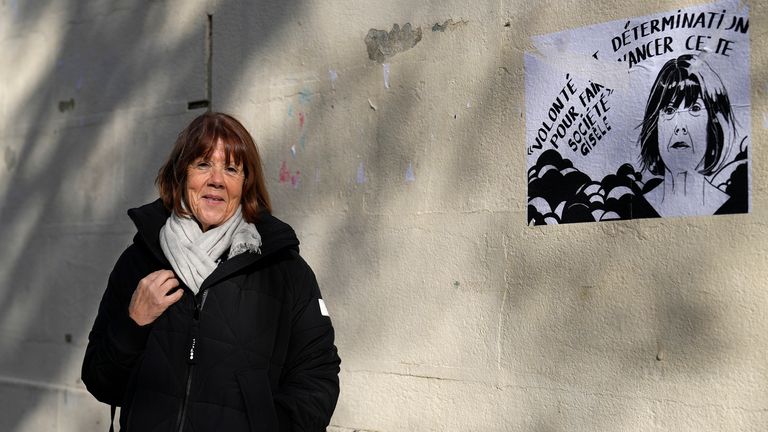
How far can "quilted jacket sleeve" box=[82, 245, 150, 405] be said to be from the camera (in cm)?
289

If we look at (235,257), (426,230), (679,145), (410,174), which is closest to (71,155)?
(410,174)

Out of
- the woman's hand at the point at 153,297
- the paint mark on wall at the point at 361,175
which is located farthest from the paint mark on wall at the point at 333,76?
the woman's hand at the point at 153,297

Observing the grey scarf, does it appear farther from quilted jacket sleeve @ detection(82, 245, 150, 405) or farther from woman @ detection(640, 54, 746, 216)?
woman @ detection(640, 54, 746, 216)

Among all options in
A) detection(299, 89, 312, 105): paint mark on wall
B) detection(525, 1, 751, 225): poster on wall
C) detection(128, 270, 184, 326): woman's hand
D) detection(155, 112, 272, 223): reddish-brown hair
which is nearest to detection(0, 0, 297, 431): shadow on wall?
detection(299, 89, 312, 105): paint mark on wall

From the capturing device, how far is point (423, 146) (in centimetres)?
440

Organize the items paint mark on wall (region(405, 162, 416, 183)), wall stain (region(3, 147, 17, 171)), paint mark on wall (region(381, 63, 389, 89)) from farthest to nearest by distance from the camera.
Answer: wall stain (region(3, 147, 17, 171)), paint mark on wall (region(381, 63, 389, 89)), paint mark on wall (region(405, 162, 416, 183))

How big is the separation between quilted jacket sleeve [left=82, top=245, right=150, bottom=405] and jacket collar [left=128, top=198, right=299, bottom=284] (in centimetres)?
10

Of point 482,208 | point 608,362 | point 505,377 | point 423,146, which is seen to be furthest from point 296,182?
point 608,362

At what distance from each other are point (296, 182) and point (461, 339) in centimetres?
127

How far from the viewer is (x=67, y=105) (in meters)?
6.37

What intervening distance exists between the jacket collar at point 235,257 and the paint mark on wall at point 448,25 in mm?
1589

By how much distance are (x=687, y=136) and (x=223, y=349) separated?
74.4 inches

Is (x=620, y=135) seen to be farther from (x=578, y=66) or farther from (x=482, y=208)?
(x=482, y=208)

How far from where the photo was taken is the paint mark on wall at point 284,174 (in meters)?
4.96
